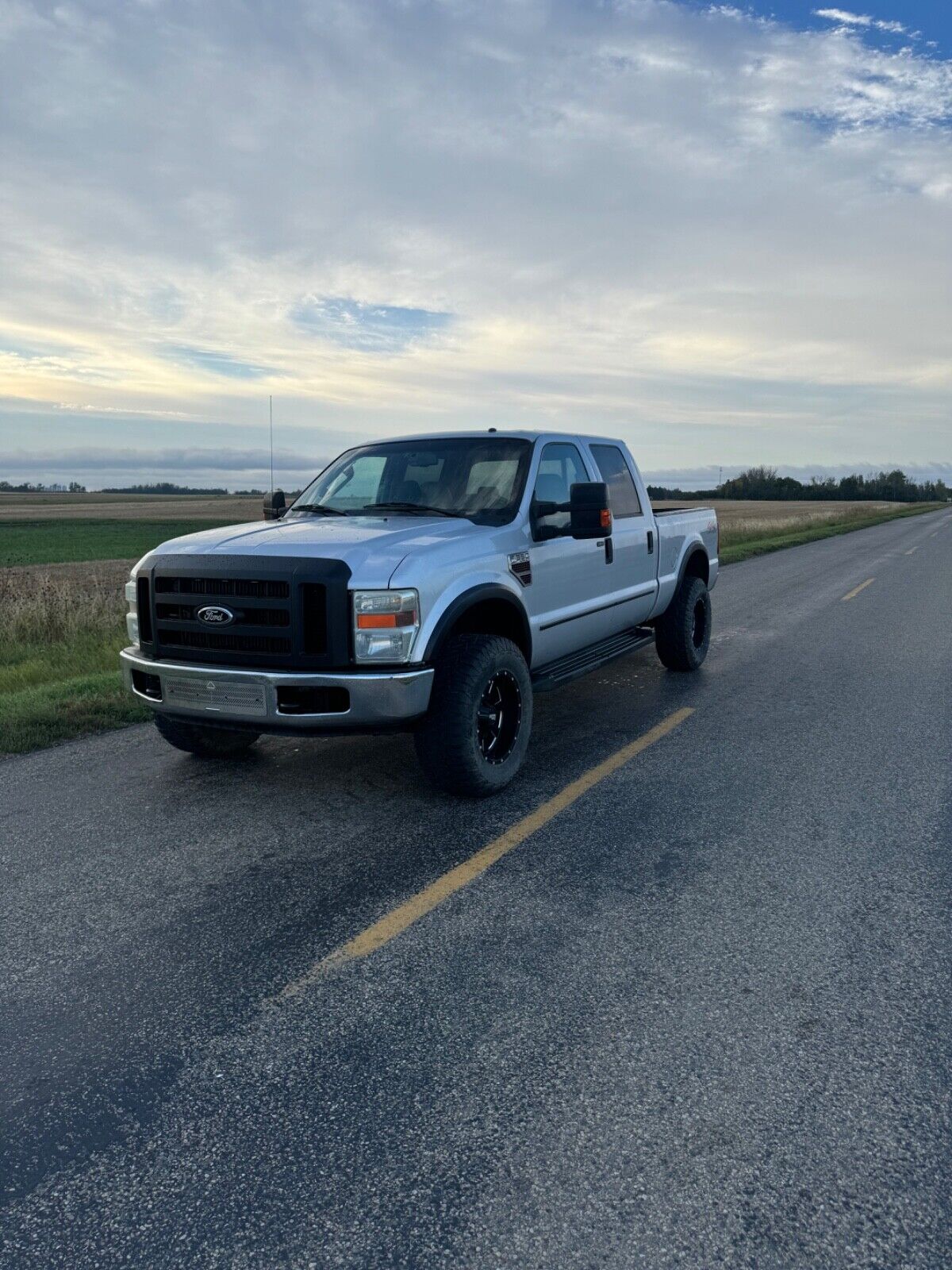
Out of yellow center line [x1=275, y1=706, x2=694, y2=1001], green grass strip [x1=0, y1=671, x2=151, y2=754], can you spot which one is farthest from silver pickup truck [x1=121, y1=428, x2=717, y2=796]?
green grass strip [x1=0, y1=671, x2=151, y2=754]

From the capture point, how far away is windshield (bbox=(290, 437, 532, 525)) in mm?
5766

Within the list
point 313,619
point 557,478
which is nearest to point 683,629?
point 557,478

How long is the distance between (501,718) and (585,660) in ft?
4.34

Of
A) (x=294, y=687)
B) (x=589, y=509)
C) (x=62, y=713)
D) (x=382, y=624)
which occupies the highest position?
(x=589, y=509)

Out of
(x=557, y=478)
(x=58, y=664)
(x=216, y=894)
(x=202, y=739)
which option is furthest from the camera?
(x=58, y=664)

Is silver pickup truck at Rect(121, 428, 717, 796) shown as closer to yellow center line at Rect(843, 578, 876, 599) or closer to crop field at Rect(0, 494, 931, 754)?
crop field at Rect(0, 494, 931, 754)

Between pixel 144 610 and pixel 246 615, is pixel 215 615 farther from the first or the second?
pixel 144 610

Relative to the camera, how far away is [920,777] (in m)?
5.37

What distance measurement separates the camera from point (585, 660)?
6.41 meters

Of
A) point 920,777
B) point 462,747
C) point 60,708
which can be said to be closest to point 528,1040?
point 462,747

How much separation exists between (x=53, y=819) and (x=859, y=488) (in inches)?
5476

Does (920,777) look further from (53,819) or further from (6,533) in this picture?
(6,533)

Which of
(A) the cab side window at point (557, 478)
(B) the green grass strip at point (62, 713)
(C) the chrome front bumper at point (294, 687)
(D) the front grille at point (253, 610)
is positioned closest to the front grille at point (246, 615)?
(D) the front grille at point (253, 610)

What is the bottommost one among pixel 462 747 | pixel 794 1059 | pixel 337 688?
pixel 794 1059
